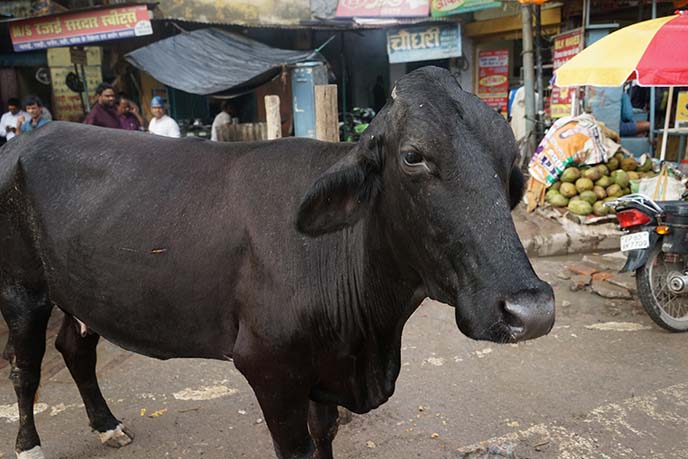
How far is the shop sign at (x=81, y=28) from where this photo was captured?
8.58 m

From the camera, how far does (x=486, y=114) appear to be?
65.8 inches

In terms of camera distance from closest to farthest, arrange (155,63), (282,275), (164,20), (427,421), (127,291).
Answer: (282,275)
(127,291)
(427,421)
(155,63)
(164,20)

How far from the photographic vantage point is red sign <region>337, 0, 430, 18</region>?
11.6m

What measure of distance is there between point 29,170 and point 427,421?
2505 millimetres

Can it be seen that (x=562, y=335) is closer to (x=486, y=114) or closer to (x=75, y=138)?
(x=486, y=114)

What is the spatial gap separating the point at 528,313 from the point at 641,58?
455cm

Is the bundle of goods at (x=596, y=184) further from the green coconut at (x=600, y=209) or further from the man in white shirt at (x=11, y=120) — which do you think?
the man in white shirt at (x=11, y=120)

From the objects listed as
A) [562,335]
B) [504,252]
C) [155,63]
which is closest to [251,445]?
[504,252]

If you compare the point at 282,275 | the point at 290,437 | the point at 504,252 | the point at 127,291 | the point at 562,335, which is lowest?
the point at 562,335

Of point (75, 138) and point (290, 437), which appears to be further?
point (75, 138)

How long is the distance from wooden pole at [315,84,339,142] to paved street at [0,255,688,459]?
73.3 inches

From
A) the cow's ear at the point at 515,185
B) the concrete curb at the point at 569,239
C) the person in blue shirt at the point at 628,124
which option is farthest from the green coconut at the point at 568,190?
the cow's ear at the point at 515,185

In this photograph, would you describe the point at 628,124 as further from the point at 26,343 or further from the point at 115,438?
the point at 26,343

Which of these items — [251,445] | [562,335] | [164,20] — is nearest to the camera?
[251,445]
